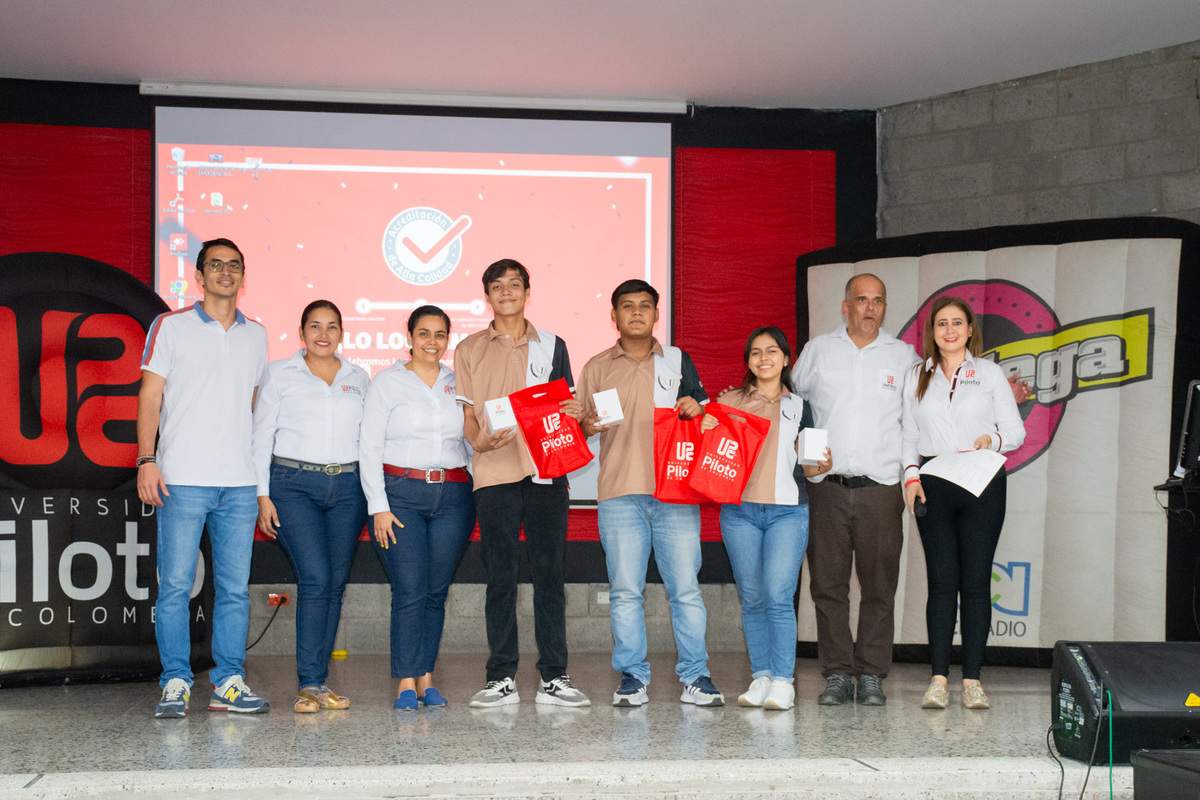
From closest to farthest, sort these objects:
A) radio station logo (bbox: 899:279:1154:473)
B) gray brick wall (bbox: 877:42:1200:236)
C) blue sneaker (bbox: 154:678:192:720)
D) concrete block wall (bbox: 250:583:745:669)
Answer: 1. blue sneaker (bbox: 154:678:192:720)
2. radio station logo (bbox: 899:279:1154:473)
3. gray brick wall (bbox: 877:42:1200:236)
4. concrete block wall (bbox: 250:583:745:669)

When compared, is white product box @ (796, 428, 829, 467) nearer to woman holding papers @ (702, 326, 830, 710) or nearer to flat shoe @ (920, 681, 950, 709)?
woman holding papers @ (702, 326, 830, 710)

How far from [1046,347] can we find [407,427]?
320 cm

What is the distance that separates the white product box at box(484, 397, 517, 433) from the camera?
4.12 metres

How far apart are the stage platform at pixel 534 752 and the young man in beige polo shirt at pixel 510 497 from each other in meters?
0.19

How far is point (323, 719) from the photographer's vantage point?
423 cm

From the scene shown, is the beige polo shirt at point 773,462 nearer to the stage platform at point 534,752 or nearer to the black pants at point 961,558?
the black pants at point 961,558

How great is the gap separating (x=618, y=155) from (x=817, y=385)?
253 cm

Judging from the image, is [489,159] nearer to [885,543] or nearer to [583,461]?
[583,461]

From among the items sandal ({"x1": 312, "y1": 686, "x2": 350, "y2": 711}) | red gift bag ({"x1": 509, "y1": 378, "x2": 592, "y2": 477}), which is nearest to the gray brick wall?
red gift bag ({"x1": 509, "y1": 378, "x2": 592, "y2": 477})

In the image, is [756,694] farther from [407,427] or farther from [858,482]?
[407,427]

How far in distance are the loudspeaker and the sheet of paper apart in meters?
0.76

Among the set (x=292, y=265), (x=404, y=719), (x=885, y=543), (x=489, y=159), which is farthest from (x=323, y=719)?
(x=489, y=159)

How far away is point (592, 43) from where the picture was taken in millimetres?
5809

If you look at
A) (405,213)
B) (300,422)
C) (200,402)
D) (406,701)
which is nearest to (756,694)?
(406,701)
